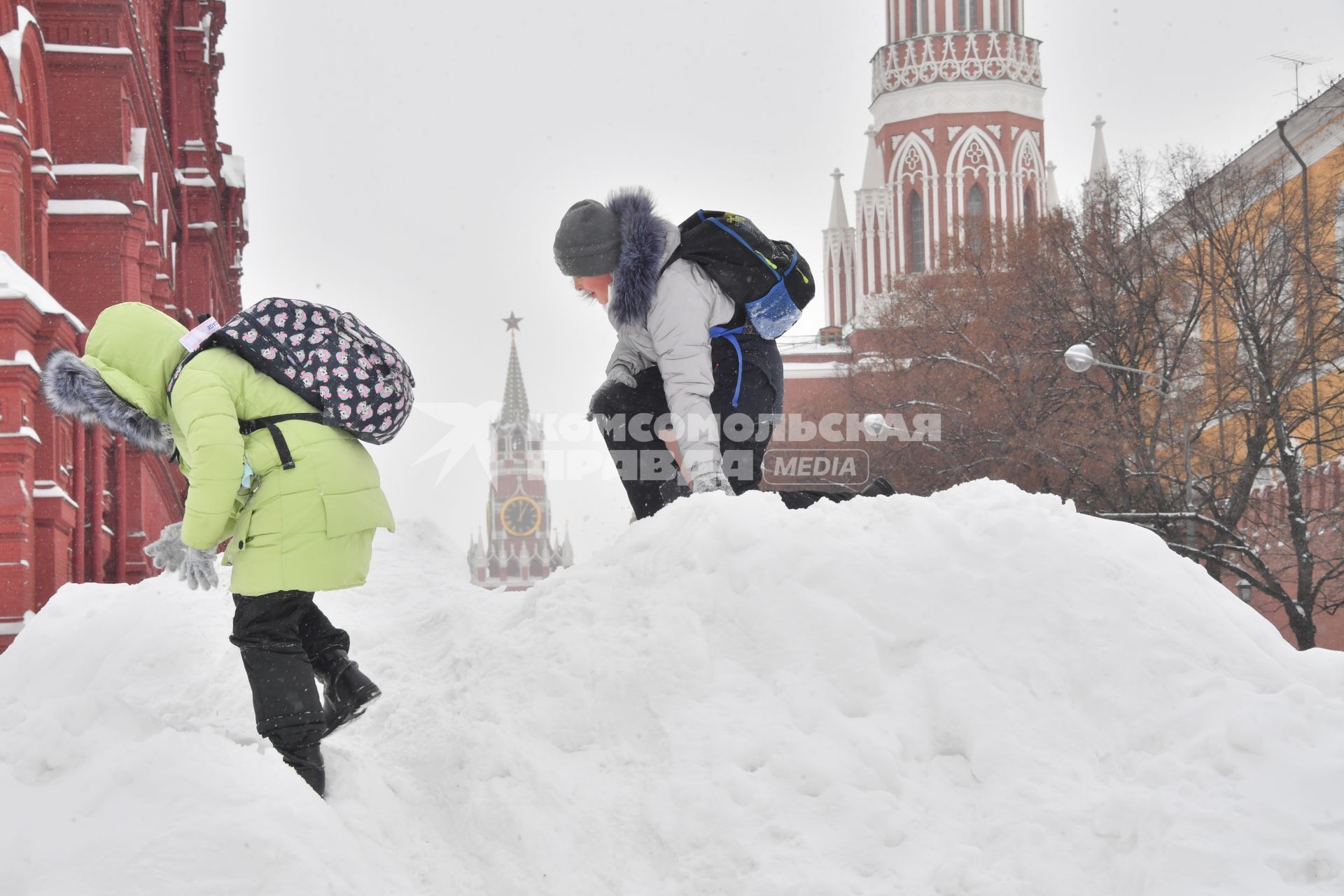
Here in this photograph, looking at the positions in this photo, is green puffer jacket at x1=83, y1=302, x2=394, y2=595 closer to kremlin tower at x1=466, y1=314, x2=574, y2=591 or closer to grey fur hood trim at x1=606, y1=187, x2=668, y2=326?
grey fur hood trim at x1=606, y1=187, x2=668, y2=326

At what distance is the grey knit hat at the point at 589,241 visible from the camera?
6555mm

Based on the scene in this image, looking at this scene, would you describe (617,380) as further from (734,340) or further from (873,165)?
(873,165)

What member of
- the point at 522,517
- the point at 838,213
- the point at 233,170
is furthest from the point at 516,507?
the point at 233,170

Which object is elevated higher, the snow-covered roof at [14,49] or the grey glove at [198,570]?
the snow-covered roof at [14,49]

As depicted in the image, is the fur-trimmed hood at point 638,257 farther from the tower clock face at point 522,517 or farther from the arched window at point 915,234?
the tower clock face at point 522,517

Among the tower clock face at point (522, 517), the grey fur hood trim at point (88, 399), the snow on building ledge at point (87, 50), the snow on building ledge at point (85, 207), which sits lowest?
the tower clock face at point (522, 517)

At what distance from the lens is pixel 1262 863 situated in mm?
4289

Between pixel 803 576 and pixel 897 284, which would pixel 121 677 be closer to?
pixel 803 576

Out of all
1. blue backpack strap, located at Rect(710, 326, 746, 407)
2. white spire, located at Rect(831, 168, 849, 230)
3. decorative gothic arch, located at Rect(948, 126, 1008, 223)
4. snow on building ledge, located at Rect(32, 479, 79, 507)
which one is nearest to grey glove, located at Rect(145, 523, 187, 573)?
blue backpack strap, located at Rect(710, 326, 746, 407)

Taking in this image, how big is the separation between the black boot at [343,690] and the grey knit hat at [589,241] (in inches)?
80.6

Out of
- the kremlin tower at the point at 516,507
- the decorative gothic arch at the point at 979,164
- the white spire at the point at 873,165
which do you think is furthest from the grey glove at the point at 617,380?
the kremlin tower at the point at 516,507

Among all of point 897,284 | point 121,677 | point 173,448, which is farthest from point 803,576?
point 897,284

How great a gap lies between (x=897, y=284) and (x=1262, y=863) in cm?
4053

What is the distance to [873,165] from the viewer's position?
67312mm
